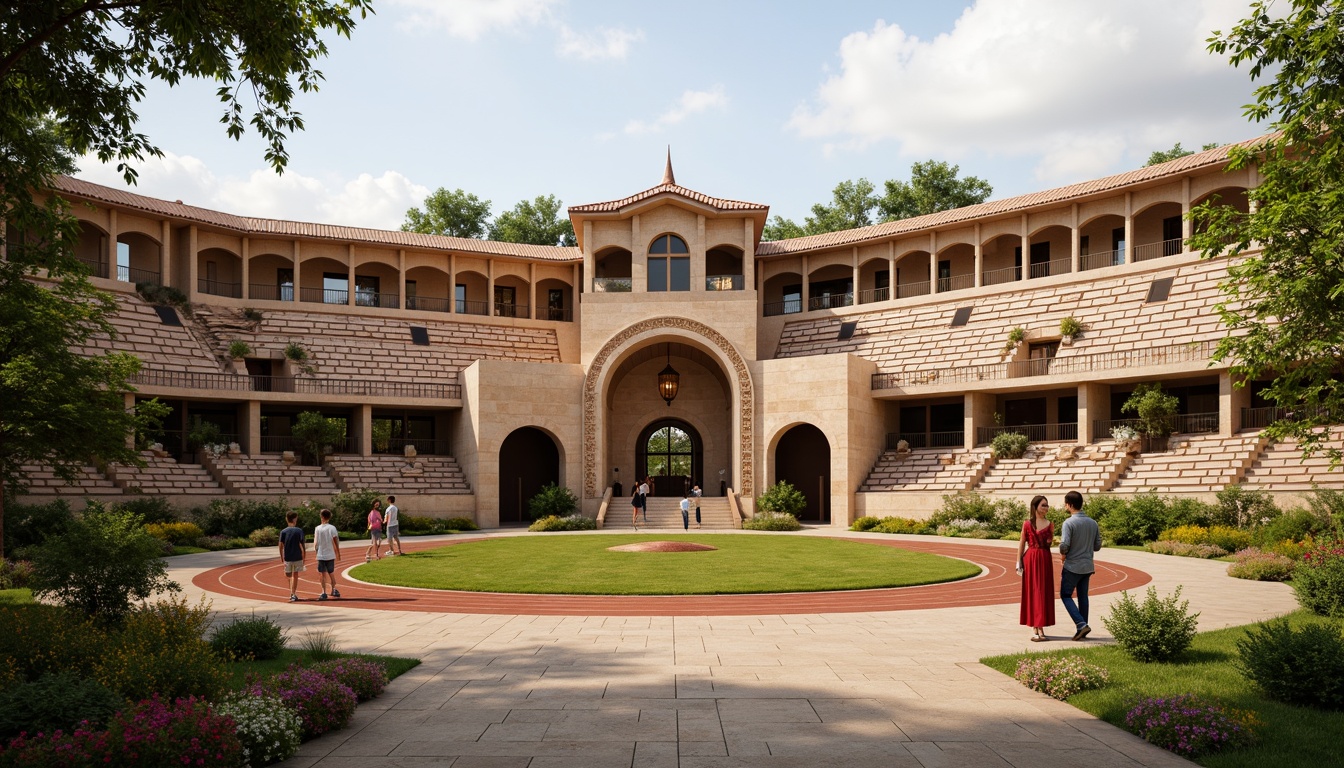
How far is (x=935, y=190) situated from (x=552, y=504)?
34.4m

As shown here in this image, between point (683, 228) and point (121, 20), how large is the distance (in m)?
31.6


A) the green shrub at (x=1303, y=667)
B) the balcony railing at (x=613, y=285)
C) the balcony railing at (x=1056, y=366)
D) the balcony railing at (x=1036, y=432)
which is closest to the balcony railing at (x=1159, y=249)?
the balcony railing at (x=1056, y=366)

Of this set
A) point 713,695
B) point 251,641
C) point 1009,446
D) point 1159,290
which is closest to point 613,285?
point 1009,446

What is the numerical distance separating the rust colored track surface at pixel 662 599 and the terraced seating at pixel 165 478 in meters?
14.7

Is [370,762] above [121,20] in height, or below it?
below

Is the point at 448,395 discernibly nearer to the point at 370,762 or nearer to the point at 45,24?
the point at 45,24

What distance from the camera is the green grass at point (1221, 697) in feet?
21.7

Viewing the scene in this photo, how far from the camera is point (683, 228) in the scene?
134ft

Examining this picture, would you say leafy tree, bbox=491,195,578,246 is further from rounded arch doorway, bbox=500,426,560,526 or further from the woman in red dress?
the woman in red dress

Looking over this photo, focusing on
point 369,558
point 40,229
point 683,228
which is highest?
point 683,228

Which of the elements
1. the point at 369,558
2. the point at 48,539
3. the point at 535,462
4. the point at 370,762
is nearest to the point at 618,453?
the point at 535,462

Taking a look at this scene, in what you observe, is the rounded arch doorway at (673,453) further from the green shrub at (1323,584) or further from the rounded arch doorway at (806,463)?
the green shrub at (1323,584)

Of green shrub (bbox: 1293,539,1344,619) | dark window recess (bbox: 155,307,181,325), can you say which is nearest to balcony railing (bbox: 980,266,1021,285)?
green shrub (bbox: 1293,539,1344,619)

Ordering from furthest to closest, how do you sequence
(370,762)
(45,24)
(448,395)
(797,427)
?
(797,427) → (448,395) → (45,24) → (370,762)
